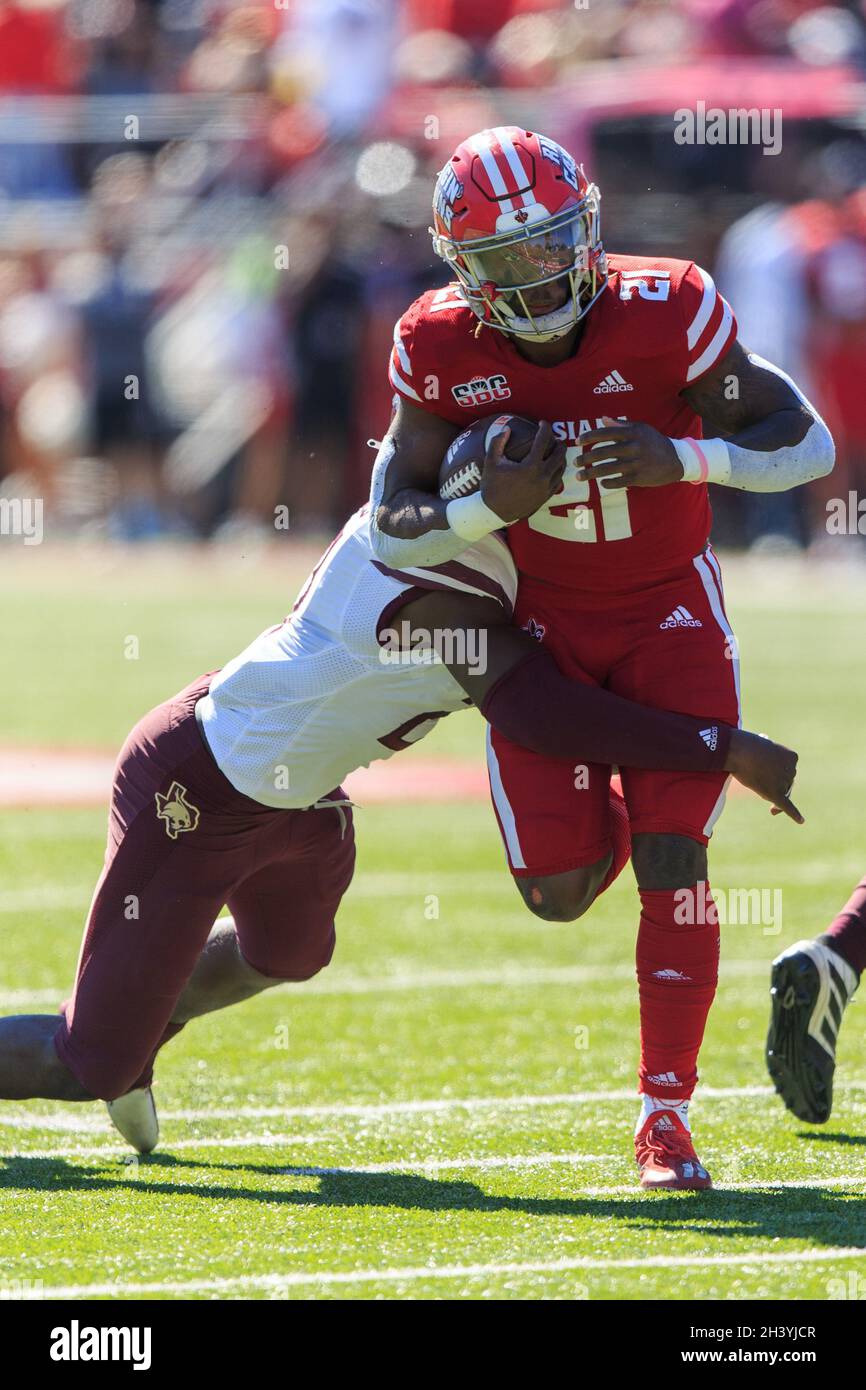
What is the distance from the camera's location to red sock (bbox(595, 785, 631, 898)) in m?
4.35

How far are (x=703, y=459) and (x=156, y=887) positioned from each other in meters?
1.32

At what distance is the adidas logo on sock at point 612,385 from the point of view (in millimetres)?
4043

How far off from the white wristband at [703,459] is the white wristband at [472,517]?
1.12 feet

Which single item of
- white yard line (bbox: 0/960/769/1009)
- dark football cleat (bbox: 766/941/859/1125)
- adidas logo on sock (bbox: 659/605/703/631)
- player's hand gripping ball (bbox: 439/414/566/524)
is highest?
player's hand gripping ball (bbox: 439/414/566/524)

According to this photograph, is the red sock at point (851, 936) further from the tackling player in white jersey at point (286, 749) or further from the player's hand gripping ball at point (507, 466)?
the player's hand gripping ball at point (507, 466)

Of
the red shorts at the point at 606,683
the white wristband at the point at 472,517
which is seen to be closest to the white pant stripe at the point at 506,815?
the red shorts at the point at 606,683

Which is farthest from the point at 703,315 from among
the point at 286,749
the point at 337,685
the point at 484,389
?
the point at 286,749

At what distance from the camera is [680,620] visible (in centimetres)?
420

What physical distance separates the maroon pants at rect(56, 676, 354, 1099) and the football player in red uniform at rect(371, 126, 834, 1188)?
523 millimetres

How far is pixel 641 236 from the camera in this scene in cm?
1554

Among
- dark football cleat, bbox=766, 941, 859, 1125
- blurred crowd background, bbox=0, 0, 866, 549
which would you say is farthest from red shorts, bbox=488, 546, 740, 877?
blurred crowd background, bbox=0, 0, 866, 549
